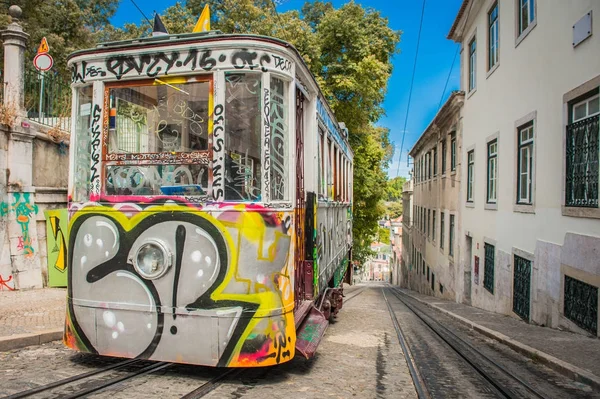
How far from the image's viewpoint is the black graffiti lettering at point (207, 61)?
4.54 m

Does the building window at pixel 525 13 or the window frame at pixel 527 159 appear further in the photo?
the building window at pixel 525 13

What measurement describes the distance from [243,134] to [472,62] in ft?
44.5

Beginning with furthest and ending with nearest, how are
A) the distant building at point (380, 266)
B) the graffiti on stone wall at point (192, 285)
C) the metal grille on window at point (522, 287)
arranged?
the distant building at point (380, 266), the metal grille on window at point (522, 287), the graffiti on stone wall at point (192, 285)

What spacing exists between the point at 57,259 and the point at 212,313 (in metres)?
6.18

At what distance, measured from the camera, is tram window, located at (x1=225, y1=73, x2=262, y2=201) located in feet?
14.8

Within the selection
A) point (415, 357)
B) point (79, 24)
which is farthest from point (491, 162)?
point (79, 24)

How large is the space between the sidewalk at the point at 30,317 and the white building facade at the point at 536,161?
7366 mm

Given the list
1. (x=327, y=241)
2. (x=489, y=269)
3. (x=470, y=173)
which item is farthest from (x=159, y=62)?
(x=470, y=173)

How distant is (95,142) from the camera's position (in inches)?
189

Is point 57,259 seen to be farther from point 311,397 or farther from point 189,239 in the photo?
point 311,397

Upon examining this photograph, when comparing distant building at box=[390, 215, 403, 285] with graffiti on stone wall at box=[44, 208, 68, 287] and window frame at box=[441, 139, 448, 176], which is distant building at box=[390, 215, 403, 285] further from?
graffiti on stone wall at box=[44, 208, 68, 287]

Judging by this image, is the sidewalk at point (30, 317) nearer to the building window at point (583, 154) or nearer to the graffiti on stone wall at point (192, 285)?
the graffiti on stone wall at point (192, 285)

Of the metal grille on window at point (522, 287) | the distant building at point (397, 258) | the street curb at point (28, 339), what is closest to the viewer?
the street curb at point (28, 339)

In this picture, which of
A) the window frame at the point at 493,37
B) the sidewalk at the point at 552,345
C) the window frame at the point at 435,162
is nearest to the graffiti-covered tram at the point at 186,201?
the sidewalk at the point at 552,345
